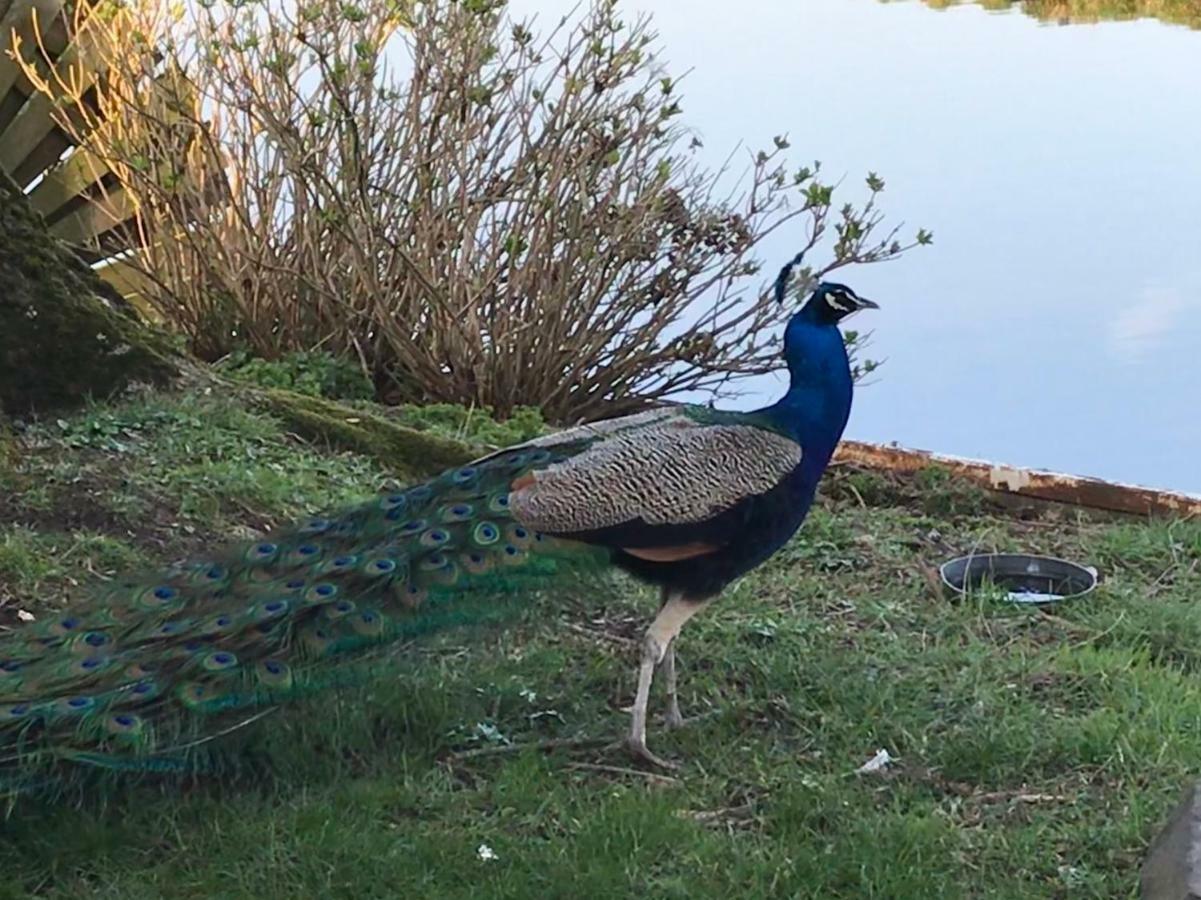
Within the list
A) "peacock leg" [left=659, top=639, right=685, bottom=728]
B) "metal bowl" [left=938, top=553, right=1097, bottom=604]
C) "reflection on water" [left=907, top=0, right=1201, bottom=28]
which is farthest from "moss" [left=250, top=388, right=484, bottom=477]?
"reflection on water" [left=907, top=0, right=1201, bottom=28]

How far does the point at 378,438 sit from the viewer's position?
4.46 metres

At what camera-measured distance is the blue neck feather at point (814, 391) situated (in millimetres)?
2918

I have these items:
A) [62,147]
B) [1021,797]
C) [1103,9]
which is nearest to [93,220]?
[62,147]

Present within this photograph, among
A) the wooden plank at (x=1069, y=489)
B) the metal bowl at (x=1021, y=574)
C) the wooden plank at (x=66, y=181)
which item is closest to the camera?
the metal bowl at (x=1021, y=574)

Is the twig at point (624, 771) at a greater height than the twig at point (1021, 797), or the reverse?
the twig at point (1021, 797)

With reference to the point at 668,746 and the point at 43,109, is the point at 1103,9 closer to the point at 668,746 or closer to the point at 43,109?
the point at 43,109

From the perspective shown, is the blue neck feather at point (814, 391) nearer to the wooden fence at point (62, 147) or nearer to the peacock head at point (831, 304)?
the peacock head at point (831, 304)

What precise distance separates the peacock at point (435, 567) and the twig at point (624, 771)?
0.12 feet

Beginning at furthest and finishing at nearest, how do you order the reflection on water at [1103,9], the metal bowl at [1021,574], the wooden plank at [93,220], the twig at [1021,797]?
the reflection on water at [1103,9], the wooden plank at [93,220], the metal bowl at [1021,574], the twig at [1021,797]

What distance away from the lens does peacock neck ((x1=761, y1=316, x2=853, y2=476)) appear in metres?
2.92

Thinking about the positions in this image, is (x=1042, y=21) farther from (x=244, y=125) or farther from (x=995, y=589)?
(x=995, y=589)

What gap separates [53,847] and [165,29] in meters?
3.92

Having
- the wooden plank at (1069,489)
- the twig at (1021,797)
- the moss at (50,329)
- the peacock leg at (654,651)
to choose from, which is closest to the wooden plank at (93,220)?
the moss at (50,329)

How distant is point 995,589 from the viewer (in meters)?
3.66
